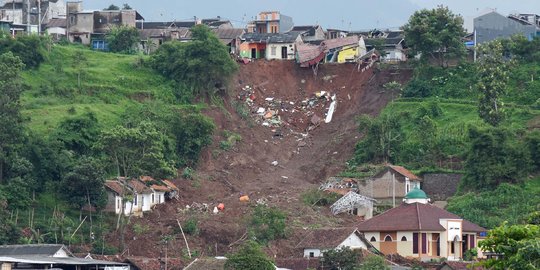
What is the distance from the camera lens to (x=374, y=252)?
7425 centimetres

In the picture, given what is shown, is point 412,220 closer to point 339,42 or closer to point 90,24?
point 339,42

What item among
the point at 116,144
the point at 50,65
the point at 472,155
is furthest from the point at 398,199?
the point at 50,65

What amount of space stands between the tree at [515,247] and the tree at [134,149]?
35.8 m

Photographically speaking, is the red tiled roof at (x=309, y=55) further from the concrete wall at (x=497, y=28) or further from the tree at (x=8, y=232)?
the tree at (x=8, y=232)

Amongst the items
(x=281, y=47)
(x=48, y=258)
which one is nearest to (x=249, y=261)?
(x=48, y=258)

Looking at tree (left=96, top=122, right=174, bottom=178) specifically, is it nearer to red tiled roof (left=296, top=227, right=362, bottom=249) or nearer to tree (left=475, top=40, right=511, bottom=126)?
red tiled roof (left=296, top=227, right=362, bottom=249)

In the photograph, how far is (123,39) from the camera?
348 ft

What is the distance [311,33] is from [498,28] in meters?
13.6

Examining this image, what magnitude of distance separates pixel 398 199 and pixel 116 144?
16.5m

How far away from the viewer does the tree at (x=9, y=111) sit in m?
77.2

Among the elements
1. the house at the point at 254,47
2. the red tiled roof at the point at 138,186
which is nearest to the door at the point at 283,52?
the house at the point at 254,47

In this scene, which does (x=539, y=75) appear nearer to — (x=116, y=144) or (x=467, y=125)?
(x=467, y=125)

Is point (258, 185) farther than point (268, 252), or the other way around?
point (258, 185)

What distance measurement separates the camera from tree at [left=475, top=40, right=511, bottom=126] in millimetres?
88250
